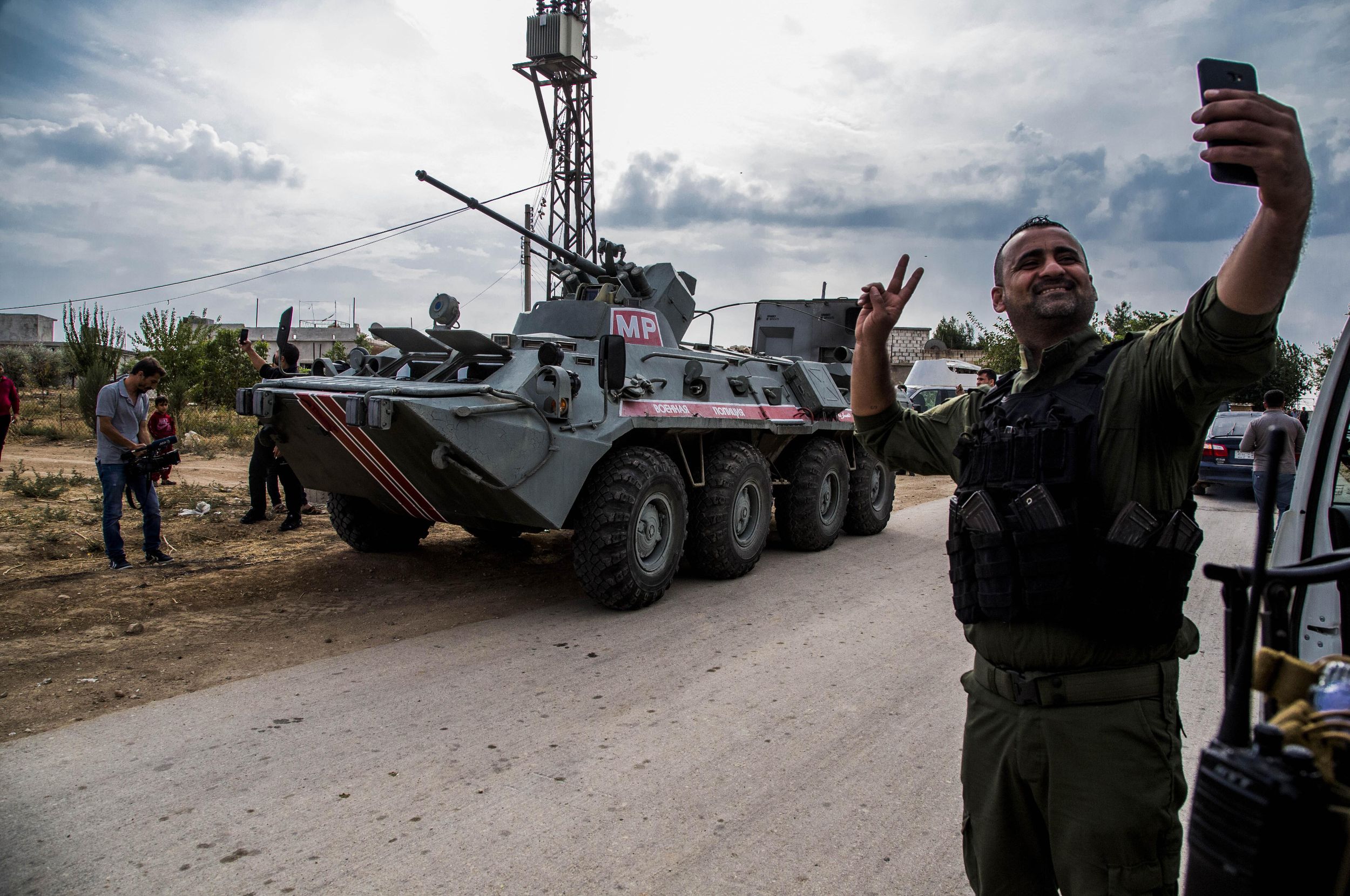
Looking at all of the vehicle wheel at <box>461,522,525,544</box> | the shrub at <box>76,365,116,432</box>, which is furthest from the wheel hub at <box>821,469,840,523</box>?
the shrub at <box>76,365,116,432</box>

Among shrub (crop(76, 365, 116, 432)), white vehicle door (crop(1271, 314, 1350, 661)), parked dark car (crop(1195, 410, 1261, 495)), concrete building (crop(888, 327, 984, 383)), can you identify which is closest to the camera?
white vehicle door (crop(1271, 314, 1350, 661))

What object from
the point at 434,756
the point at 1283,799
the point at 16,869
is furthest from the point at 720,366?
the point at 1283,799

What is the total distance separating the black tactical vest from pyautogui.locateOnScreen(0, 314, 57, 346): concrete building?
55.5 metres

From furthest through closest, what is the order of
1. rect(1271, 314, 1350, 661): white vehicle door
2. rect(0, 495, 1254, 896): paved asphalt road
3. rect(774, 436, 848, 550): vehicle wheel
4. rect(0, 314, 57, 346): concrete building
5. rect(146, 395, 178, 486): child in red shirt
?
rect(0, 314, 57, 346): concrete building < rect(146, 395, 178, 486): child in red shirt < rect(774, 436, 848, 550): vehicle wheel < rect(0, 495, 1254, 896): paved asphalt road < rect(1271, 314, 1350, 661): white vehicle door

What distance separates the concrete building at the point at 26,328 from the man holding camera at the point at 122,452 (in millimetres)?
48633

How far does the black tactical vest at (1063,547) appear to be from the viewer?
1739 millimetres

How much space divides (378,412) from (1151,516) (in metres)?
3.95

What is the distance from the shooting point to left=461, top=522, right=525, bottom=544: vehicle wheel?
6598mm

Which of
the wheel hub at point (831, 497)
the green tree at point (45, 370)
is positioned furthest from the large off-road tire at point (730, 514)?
the green tree at point (45, 370)

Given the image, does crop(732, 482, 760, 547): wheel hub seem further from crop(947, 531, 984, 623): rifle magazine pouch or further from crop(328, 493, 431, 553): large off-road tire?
crop(947, 531, 984, 623): rifle magazine pouch

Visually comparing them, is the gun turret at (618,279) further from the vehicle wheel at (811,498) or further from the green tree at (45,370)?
the green tree at (45,370)

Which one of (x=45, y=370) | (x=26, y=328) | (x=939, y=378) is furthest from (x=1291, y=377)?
(x=26, y=328)

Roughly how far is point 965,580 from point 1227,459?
12.3m

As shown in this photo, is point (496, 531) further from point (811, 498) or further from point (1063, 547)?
point (1063, 547)
